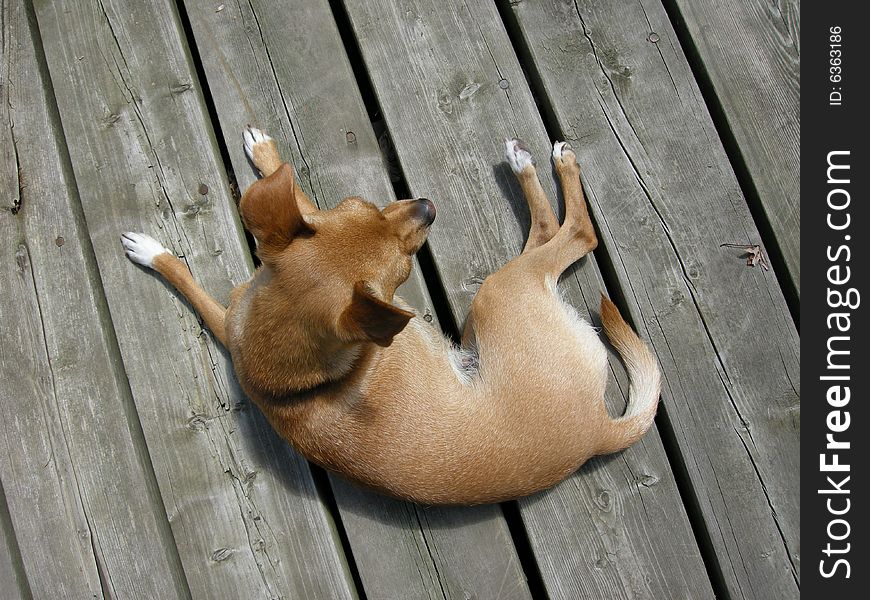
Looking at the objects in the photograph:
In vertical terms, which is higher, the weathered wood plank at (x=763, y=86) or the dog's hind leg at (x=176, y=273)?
the weathered wood plank at (x=763, y=86)

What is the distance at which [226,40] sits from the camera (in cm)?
344

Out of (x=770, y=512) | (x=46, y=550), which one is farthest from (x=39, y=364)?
(x=770, y=512)

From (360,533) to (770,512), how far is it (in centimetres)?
207

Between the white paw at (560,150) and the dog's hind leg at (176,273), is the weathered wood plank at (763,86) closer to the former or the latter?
the white paw at (560,150)

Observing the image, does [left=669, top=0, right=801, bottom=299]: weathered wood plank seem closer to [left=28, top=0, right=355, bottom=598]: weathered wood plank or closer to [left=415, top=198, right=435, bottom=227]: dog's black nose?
[left=415, top=198, right=435, bottom=227]: dog's black nose

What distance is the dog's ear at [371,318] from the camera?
6.67 ft

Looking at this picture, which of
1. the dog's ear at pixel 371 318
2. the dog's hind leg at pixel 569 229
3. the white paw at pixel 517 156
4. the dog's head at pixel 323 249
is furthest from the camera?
the white paw at pixel 517 156

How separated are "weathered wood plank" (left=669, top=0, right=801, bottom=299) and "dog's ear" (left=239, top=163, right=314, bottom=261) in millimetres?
2442

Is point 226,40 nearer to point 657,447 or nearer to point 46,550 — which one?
point 46,550

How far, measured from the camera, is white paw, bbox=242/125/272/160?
3.32 m

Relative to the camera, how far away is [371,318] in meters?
2.10

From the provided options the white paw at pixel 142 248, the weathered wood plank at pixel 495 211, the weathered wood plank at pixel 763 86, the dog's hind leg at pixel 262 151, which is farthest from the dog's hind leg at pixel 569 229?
the white paw at pixel 142 248

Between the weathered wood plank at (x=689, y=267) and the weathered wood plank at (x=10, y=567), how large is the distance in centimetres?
337

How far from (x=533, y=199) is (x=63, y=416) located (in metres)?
2.65
